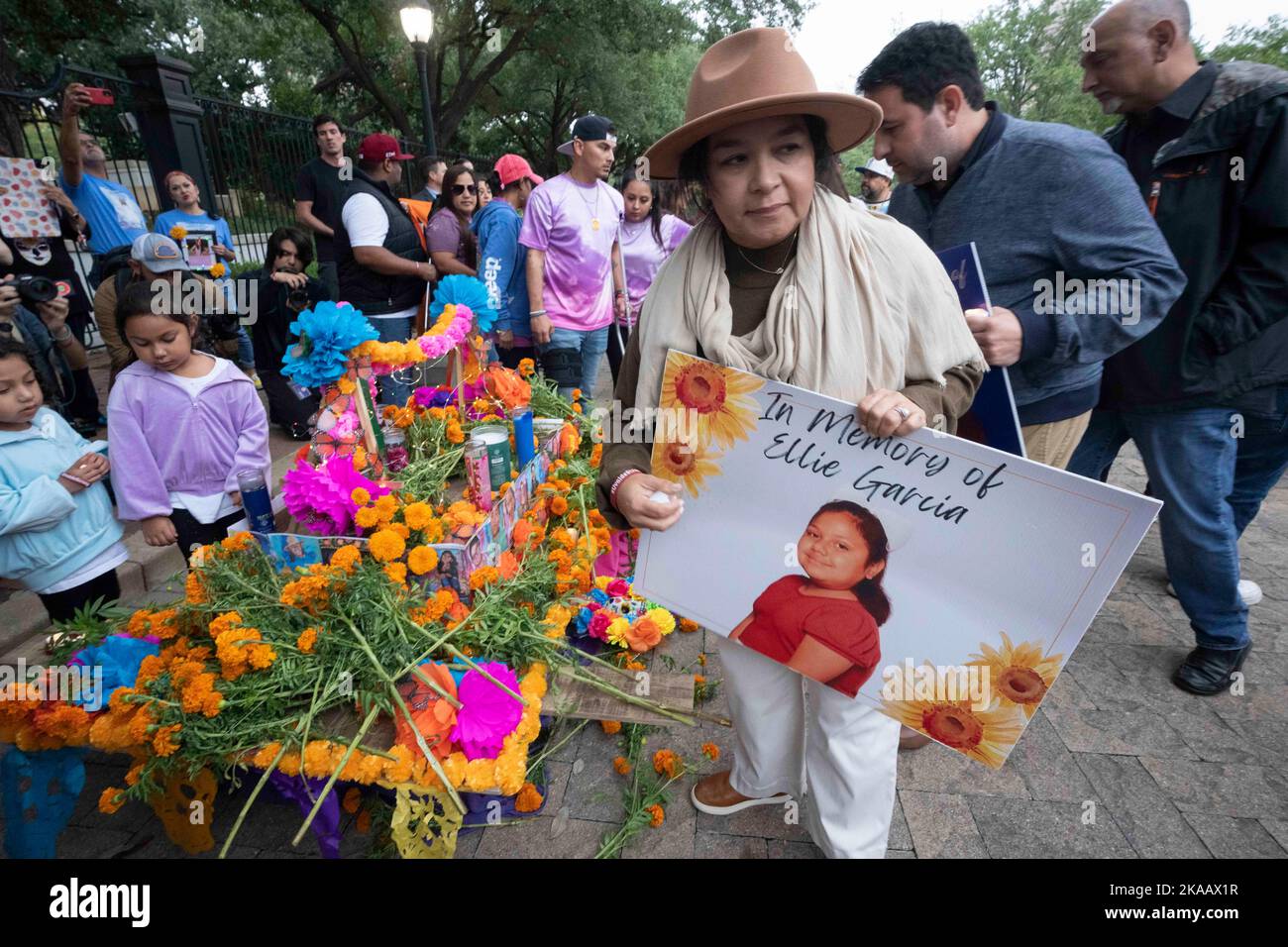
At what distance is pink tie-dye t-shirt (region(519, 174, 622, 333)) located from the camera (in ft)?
14.0

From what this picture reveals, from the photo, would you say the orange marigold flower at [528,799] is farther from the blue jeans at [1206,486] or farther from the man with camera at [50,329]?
the man with camera at [50,329]

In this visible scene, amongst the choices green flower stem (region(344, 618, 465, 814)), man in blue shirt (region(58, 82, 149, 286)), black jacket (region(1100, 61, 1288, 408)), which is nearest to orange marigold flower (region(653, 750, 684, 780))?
green flower stem (region(344, 618, 465, 814))

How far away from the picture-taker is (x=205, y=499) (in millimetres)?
2535

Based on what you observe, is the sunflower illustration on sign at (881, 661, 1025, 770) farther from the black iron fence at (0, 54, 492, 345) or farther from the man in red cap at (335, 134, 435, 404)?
the black iron fence at (0, 54, 492, 345)

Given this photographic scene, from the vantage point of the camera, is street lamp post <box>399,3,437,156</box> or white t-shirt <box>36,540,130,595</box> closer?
white t-shirt <box>36,540,130,595</box>

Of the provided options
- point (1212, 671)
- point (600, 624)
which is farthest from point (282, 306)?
point (1212, 671)

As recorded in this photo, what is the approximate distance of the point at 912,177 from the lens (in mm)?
2002

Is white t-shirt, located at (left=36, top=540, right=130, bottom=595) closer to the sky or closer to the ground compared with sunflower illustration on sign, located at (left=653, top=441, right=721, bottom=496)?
closer to the ground

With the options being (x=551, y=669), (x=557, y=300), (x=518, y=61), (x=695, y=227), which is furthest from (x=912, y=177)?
(x=518, y=61)

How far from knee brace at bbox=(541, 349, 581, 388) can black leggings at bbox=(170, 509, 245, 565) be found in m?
2.48

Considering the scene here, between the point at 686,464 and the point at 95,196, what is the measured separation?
628 cm

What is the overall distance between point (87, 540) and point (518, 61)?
22915 mm

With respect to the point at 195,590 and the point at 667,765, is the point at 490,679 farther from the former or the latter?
the point at 195,590

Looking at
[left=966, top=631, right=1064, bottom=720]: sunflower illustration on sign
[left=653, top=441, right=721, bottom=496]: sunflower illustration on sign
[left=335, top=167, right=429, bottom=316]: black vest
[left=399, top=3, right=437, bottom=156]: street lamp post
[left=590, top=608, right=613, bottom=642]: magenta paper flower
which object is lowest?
[left=590, top=608, right=613, bottom=642]: magenta paper flower
